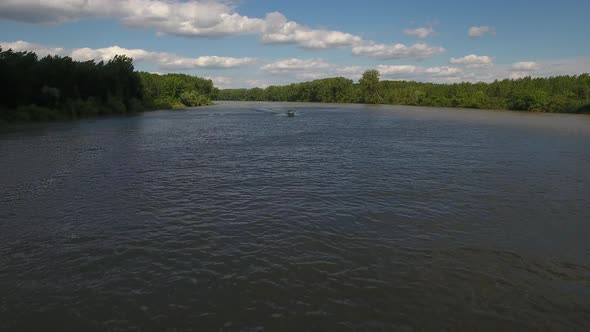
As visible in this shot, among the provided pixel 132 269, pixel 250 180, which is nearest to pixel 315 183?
pixel 250 180

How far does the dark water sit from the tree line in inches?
1696

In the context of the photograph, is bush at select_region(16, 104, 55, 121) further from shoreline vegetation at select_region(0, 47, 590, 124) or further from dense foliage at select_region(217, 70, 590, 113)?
dense foliage at select_region(217, 70, 590, 113)

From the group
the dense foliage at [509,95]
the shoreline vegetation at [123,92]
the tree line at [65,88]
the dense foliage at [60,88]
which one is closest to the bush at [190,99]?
the shoreline vegetation at [123,92]

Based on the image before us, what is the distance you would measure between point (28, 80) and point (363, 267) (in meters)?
70.3

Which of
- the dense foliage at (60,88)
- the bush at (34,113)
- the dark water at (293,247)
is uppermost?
the dense foliage at (60,88)

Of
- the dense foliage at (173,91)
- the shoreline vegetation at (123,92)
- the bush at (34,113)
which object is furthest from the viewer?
the dense foliage at (173,91)

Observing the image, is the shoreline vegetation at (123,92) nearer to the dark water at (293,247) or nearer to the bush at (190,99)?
the bush at (190,99)

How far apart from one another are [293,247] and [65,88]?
77.6 metres

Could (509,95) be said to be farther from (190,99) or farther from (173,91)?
(173,91)

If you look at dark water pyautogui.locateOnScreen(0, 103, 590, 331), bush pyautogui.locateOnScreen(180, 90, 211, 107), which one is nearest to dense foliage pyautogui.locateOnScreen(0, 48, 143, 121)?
bush pyautogui.locateOnScreen(180, 90, 211, 107)

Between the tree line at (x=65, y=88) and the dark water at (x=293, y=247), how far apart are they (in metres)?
43.1

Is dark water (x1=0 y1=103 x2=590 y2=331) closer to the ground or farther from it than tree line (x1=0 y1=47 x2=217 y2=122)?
closer to the ground

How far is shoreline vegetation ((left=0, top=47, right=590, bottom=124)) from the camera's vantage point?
62.6 meters

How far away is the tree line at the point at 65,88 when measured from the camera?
60969 mm
